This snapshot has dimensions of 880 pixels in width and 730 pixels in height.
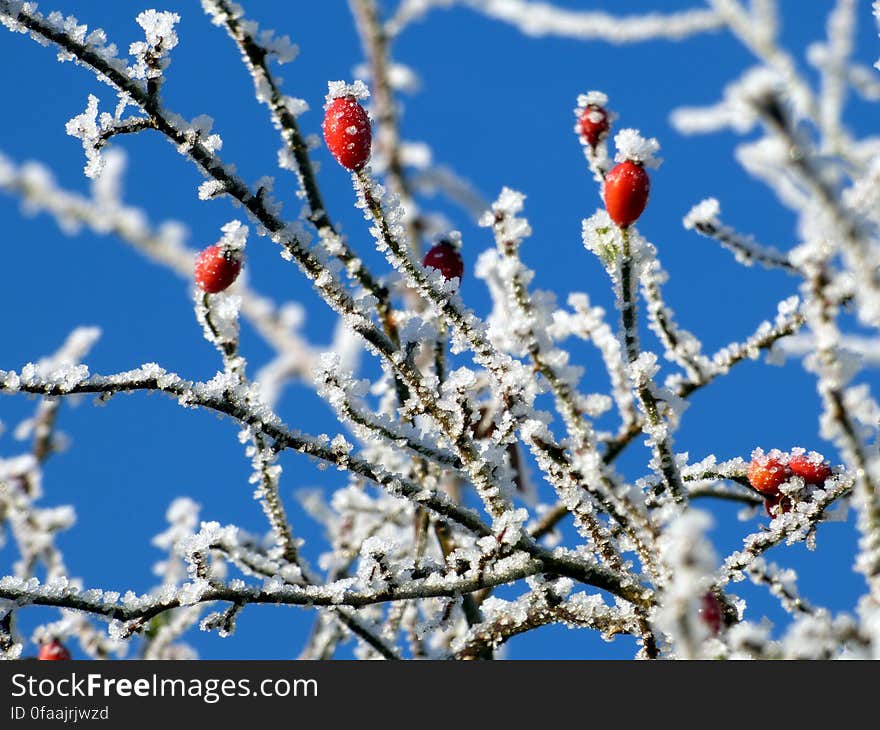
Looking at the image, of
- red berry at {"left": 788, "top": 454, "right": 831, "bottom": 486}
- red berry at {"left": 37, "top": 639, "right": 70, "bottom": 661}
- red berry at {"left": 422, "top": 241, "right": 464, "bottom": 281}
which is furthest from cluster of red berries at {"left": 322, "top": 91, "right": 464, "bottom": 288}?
red berry at {"left": 37, "top": 639, "right": 70, "bottom": 661}

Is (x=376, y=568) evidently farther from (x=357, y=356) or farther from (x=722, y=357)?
(x=357, y=356)

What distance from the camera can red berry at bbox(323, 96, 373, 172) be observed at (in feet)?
5.96

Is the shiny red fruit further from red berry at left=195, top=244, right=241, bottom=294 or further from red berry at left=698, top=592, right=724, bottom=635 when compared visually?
red berry at left=195, top=244, right=241, bottom=294

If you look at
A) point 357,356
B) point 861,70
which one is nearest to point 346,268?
point 861,70

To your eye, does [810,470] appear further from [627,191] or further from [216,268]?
[216,268]

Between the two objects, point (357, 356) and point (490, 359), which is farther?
point (357, 356)

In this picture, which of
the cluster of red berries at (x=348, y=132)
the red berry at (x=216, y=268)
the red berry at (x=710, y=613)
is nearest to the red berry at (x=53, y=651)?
the red berry at (x=216, y=268)

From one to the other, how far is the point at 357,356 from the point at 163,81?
12.8ft

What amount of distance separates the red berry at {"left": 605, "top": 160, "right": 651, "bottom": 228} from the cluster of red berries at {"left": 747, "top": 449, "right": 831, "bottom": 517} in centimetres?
65

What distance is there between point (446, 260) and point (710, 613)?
99cm

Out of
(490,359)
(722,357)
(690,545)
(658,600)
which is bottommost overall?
(690,545)

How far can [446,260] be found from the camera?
2.21m

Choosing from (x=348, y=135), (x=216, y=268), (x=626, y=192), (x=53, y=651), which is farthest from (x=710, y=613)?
(x=53, y=651)
